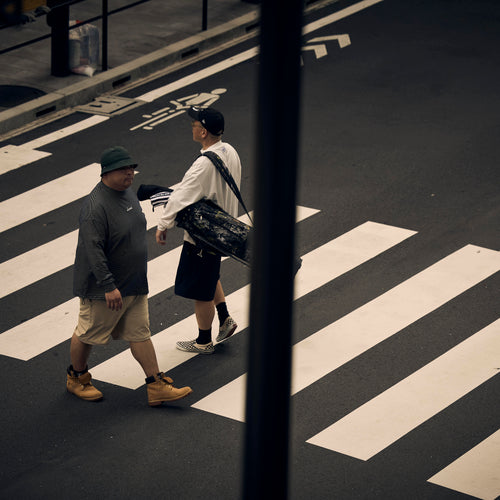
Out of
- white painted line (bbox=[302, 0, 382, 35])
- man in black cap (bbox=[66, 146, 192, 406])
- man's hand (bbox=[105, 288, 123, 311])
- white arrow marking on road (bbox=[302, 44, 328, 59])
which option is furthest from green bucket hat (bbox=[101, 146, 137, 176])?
white painted line (bbox=[302, 0, 382, 35])

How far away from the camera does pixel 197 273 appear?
8.02 m

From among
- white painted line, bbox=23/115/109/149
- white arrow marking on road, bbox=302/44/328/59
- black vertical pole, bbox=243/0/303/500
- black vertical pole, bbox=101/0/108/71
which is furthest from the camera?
white arrow marking on road, bbox=302/44/328/59

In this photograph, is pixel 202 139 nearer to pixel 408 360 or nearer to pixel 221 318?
pixel 221 318

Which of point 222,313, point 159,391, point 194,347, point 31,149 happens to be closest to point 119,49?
point 31,149

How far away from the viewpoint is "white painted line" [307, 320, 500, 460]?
7152 millimetres

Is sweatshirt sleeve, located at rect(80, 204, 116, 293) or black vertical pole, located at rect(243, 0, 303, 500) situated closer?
black vertical pole, located at rect(243, 0, 303, 500)

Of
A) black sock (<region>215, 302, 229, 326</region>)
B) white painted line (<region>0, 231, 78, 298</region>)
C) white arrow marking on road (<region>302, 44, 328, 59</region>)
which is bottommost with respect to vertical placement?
white painted line (<region>0, 231, 78, 298</region>)

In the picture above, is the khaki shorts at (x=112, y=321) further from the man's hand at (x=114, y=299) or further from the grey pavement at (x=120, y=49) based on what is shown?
the grey pavement at (x=120, y=49)

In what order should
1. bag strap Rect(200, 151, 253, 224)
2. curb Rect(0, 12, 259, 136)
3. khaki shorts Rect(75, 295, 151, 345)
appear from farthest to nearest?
curb Rect(0, 12, 259, 136) < bag strap Rect(200, 151, 253, 224) < khaki shorts Rect(75, 295, 151, 345)

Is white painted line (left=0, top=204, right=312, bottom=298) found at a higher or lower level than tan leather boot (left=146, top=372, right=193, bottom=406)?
lower

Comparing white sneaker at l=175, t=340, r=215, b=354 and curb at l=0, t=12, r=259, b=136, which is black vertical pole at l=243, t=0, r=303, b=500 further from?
curb at l=0, t=12, r=259, b=136

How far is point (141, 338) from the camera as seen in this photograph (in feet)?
24.8

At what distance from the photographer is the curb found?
1304 cm

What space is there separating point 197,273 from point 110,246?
907 mm
